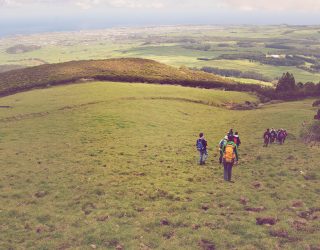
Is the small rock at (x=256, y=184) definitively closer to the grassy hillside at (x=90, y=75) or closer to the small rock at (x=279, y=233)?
the small rock at (x=279, y=233)

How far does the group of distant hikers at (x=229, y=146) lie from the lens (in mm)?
26672

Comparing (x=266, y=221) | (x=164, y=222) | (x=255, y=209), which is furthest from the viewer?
(x=255, y=209)

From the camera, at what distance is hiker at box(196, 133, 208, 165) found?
31098 mm

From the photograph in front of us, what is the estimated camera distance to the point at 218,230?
1917 cm

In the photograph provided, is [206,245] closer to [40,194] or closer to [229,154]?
[229,154]

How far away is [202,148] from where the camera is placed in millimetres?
31453

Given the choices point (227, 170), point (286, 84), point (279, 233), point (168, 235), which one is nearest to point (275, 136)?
point (227, 170)

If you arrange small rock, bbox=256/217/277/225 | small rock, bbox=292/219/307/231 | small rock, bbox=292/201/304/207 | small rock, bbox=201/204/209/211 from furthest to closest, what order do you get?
small rock, bbox=201/204/209/211 → small rock, bbox=292/201/304/207 → small rock, bbox=256/217/277/225 → small rock, bbox=292/219/307/231

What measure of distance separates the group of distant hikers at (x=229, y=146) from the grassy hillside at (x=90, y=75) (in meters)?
46.2

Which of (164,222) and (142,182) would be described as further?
(142,182)

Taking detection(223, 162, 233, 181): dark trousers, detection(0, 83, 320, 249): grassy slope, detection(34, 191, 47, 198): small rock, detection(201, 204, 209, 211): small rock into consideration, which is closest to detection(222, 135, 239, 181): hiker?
detection(223, 162, 233, 181): dark trousers

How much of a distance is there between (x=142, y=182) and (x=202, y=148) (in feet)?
23.4

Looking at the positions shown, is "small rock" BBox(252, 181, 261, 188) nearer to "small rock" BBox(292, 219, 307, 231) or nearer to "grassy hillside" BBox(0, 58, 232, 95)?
"small rock" BBox(292, 219, 307, 231)

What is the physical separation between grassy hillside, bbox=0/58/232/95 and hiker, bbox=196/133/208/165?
5199 cm
